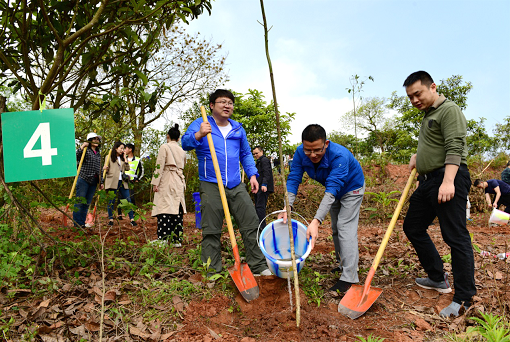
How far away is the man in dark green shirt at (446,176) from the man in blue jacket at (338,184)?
20.1 inches

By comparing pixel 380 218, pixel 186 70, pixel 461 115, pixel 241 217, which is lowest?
pixel 380 218

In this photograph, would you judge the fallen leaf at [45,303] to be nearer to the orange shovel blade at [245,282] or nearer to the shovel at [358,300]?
the orange shovel blade at [245,282]

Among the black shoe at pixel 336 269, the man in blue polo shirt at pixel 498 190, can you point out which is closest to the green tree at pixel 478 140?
the man in blue polo shirt at pixel 498 190

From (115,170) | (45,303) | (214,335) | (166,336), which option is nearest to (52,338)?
(45,303)

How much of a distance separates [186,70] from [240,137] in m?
9.02

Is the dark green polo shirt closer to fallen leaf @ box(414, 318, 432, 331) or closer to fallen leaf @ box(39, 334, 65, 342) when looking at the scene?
fallen leaf @ box(414, 318, 432, 331)

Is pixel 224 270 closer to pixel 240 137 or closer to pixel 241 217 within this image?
pixel 241 217

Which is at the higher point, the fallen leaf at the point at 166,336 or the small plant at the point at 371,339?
the fallen leaf at the point at 166,336

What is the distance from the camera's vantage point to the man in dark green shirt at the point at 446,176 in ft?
7.65

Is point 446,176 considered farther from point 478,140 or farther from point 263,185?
point 478,140

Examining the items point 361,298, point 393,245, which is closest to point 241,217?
point 361,298

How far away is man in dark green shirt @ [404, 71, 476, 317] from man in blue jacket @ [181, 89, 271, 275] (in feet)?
4.76

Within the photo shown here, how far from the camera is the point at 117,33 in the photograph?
9.82 ft

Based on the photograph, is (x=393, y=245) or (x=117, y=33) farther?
(x=393, y=245)
